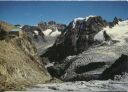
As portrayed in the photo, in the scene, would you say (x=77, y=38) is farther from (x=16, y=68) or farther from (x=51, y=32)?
(x=16, y=68)

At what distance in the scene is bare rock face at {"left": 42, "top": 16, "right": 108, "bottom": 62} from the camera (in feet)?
161

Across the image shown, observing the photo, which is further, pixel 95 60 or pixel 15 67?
pixel 95 60

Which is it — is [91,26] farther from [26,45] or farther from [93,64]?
[26,45]

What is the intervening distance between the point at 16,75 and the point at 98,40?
30126mm

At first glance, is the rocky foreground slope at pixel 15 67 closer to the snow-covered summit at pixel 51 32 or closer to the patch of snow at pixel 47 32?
the snow-covered summit at pixel 51 32

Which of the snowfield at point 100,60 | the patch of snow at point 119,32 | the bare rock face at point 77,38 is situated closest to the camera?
the snowfield at point 100,60

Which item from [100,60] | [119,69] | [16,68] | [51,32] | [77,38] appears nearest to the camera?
[16,68]

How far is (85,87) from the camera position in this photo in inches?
587

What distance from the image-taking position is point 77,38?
5200 cm

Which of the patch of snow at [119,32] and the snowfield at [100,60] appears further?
the patch of snow at [119,32]

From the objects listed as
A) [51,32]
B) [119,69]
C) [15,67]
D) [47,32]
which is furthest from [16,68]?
[47,32]

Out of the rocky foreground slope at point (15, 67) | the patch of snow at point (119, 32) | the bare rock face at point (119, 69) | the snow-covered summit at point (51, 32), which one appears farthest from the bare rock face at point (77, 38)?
the snow-covered summit at point (51, 32)

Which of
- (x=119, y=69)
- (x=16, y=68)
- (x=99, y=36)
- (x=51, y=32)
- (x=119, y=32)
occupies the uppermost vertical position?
(x=51, y=32)

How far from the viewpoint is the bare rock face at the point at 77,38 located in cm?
4903
